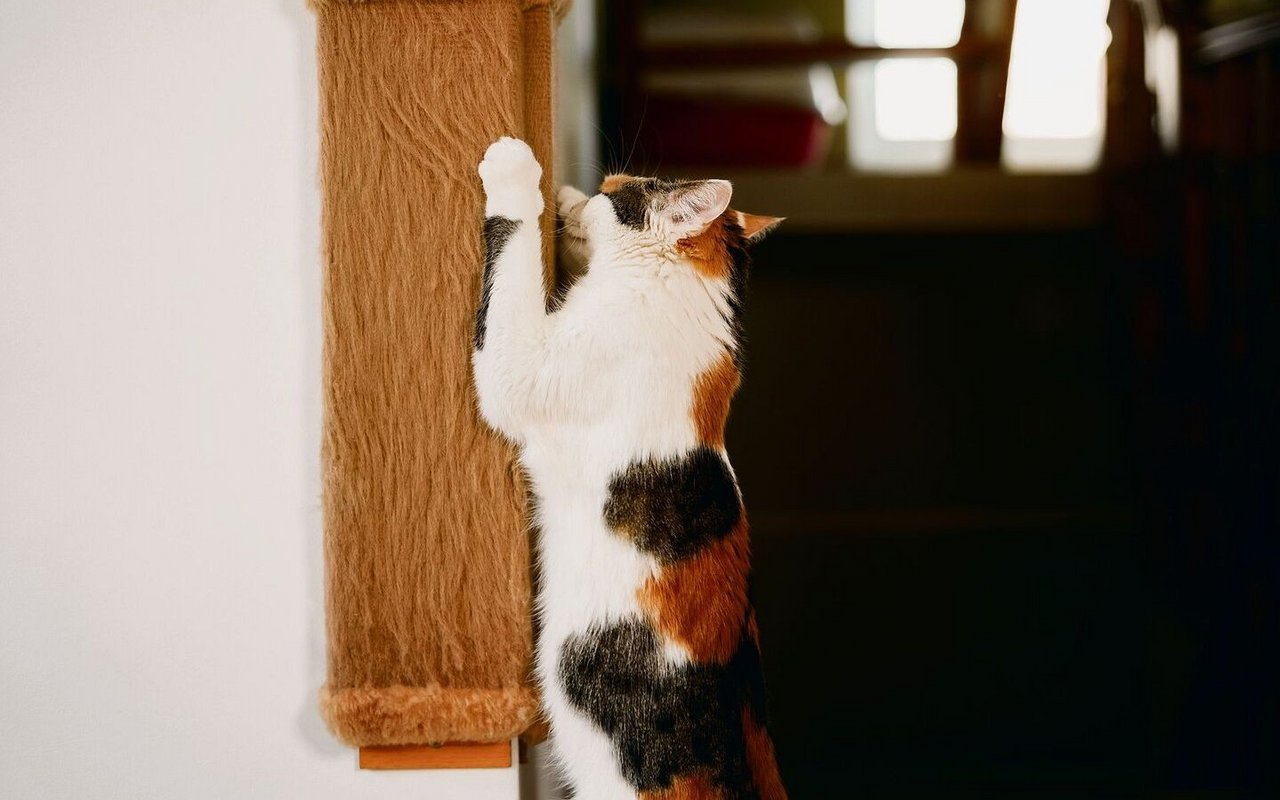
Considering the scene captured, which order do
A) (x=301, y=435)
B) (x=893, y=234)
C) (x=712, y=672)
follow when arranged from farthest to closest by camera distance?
(x=893, y=234), (x=301, y=435), (x=712, y=672)

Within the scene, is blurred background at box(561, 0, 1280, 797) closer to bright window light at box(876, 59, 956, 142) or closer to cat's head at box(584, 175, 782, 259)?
bright window light at box(876, 59, 956, 142)

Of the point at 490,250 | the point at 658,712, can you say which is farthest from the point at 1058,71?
the point at 658,712

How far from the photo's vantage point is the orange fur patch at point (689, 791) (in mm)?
611

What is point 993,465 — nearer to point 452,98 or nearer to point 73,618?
point 452,98

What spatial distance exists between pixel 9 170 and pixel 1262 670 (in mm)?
1889

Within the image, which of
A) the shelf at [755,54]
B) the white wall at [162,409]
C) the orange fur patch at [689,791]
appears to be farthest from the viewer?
the shelf at [755,54]

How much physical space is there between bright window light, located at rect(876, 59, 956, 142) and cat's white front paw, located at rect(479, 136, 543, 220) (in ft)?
2.73

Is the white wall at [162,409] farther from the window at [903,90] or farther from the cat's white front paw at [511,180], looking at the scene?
the window at [903,90]

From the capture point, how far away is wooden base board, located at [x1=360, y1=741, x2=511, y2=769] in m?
0.71

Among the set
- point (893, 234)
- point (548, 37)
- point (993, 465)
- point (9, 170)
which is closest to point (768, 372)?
point (893, 234)

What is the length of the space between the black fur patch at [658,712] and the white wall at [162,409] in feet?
0.54

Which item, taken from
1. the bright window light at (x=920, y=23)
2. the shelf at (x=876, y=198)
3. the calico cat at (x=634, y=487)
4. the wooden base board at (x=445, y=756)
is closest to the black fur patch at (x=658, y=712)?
the calico cat at (x=634, y=487)

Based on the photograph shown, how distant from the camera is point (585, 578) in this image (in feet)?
2.12

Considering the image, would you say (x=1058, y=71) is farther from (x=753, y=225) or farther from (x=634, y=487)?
(x=634, y=487)
